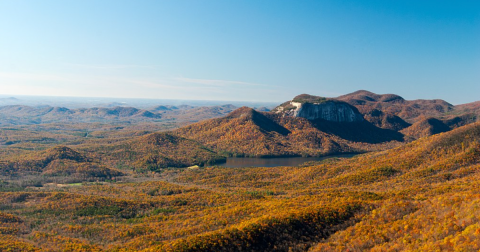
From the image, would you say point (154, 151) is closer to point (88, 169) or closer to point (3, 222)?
point (88, 169)

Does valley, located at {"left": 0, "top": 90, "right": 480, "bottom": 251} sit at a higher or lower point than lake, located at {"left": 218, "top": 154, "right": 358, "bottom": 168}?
higher

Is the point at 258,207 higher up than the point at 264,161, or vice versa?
the point at 258,207

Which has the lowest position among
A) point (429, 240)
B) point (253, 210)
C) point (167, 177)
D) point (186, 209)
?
point (167, 177)

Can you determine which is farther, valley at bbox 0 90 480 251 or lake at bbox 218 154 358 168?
lake at bbox 218 154 358 168

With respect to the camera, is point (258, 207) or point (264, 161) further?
point (264, 161)

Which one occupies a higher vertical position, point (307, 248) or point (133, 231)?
point (307, 248)

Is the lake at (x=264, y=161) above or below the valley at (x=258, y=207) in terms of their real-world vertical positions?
below

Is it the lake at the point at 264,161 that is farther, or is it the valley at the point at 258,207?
the lake at the point at 264,161

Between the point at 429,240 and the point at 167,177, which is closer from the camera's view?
the point at 429,240

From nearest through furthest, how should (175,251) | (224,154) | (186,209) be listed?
(175,251) < (186,209) < (224,154)

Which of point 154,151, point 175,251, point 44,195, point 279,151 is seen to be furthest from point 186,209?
point 279,151

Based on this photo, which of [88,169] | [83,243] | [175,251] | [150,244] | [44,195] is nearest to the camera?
[175,251]
